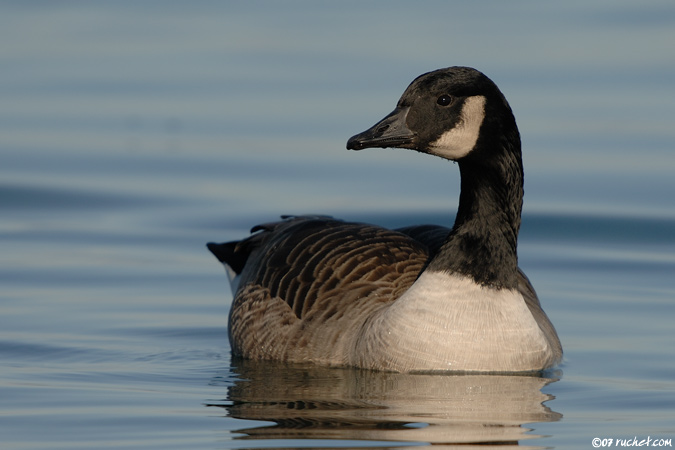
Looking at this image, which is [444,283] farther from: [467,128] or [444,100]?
[444,100]

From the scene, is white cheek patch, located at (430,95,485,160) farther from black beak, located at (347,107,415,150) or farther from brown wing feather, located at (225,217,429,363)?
brown wing feather, located at (225,217,429,363)

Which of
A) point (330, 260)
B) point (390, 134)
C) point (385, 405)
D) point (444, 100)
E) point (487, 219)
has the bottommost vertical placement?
point (385, 405)

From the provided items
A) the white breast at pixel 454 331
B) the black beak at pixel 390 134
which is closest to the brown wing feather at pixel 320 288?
the white breast at pixel 454 331

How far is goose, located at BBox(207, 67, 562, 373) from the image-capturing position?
1016 cm

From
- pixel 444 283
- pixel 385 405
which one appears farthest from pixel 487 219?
pixel 385 405

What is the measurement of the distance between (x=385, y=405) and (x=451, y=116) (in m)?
2.20

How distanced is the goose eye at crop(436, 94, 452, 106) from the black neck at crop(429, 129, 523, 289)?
1.32ft

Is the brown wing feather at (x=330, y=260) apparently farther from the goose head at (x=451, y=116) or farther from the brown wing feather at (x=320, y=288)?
the goose head at (x=451, y=116)

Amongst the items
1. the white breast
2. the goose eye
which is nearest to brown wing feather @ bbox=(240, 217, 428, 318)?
the white breast

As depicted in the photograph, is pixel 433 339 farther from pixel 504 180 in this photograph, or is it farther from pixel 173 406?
pixel 173 406

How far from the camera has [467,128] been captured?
1019 centimetres

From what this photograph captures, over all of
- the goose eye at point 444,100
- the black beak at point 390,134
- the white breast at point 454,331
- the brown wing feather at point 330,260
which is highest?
the goose eye at point 444,100

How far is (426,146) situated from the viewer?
10.3m

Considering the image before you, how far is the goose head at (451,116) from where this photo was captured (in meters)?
10.2
